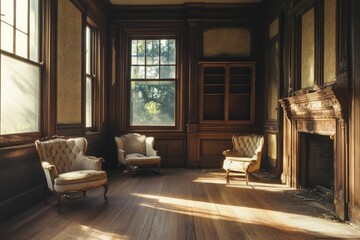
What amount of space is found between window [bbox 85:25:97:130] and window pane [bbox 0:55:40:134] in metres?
2.11

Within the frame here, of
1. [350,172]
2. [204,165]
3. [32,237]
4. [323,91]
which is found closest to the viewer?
[32,237]

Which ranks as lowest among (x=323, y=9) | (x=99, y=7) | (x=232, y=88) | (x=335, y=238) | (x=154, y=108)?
(x=335, y=238)

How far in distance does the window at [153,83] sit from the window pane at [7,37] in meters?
3.81

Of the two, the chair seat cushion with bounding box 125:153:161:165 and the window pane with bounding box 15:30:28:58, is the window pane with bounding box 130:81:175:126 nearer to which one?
the chair seat cushion with bounding box 125:153:161:165

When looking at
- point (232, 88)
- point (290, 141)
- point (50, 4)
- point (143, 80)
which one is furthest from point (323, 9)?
point (143, 80)

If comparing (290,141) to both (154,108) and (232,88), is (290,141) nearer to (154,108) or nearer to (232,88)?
(232,88)

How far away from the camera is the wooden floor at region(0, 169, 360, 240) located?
2934 mm

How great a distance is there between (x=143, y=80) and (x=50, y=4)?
3242 millimetres

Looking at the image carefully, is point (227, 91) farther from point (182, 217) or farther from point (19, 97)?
point (19, 97)

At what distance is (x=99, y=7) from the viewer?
6445mm

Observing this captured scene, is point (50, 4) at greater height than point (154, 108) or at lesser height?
greater

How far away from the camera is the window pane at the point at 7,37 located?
10.9ft

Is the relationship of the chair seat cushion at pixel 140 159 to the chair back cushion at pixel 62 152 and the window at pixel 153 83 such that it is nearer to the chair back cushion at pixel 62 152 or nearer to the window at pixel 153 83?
the window at pixel 153 83

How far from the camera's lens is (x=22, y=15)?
12.3 ft
